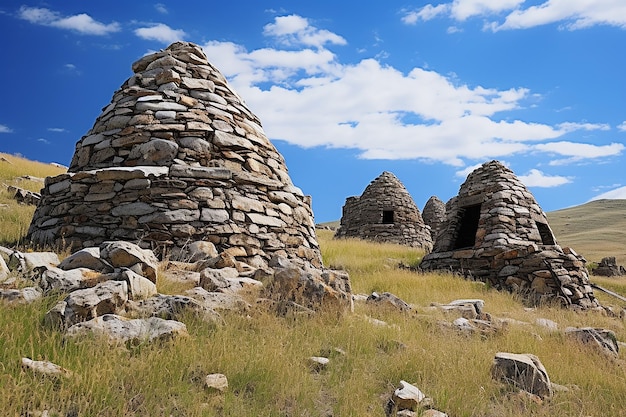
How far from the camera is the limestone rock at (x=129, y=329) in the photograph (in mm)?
2566

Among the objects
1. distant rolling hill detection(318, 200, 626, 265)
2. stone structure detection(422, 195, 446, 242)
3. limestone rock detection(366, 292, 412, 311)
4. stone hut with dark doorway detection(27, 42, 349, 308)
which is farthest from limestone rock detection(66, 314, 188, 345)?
distant rolling hill detection(318, 200, 626, 265)

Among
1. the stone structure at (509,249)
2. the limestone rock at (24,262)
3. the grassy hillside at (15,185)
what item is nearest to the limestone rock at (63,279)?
the limestone rock at (24,262)

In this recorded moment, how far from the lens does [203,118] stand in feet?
21.3

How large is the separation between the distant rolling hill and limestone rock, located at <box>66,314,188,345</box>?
3005 centimetres

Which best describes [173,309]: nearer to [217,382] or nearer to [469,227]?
[217,382]

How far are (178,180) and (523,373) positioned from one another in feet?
14.7

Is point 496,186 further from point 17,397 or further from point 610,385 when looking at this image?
point 17,397

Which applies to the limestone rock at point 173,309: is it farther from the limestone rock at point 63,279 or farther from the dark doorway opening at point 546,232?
the dark doorway opening at point 546,232

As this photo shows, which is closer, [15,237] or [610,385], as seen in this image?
[610,385]

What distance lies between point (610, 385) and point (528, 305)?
580cm

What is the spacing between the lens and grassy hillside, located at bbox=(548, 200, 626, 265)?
1602 inches

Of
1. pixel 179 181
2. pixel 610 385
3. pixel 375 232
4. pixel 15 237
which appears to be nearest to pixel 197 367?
pixel 610 385

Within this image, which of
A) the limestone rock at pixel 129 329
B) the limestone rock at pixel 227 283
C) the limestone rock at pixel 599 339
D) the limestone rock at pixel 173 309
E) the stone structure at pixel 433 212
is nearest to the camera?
the limestone rock at pixel 129 329

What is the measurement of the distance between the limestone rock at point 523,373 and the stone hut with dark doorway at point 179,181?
73.4 inches
